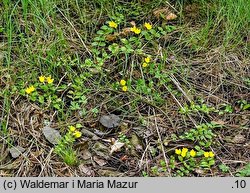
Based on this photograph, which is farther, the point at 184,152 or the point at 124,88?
the point at 124,88

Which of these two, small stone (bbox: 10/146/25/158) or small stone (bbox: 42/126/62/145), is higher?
small stone (bbox: 42/126/62/145)

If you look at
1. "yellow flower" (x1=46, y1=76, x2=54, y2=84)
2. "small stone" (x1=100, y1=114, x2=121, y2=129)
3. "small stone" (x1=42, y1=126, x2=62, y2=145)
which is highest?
"yellow flower" (x1=46, y1=76, x2=54, y2=84)

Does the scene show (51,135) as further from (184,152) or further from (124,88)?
(184,152)

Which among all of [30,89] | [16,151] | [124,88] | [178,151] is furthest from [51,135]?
[178,151]

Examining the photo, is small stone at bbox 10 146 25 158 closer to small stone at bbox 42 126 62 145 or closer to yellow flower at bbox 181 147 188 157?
small stone at bbox 42 126 62 145

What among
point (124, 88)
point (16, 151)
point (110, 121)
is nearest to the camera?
point (16, 151)

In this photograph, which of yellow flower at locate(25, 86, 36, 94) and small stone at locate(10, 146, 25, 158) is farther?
yellow flower at locate(25, 86, 36, 94)

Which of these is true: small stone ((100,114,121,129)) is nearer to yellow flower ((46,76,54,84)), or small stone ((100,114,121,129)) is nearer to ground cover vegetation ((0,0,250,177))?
ground cover vegetation ((0,0,250,177))

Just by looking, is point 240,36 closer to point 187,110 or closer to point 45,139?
point 187,110

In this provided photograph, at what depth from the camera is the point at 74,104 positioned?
2627mm

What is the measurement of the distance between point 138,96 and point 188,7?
2.97 feet

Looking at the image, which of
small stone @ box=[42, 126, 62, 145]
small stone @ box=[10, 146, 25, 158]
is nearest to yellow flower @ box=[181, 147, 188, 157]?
small stone @ box=[42, 126, 62, 145]

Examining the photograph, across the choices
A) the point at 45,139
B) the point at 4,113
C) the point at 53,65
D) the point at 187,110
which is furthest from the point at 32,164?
the point at 187,110

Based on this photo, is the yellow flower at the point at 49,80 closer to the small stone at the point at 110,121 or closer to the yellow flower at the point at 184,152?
the small stone at the point at 110,121
